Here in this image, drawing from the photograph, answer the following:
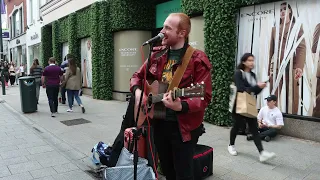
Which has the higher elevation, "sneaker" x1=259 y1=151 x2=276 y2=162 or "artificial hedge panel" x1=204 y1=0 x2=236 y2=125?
"artificial hedge panel" x1=204 y1=0 x2=236 y2=125

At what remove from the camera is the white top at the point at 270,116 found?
5.80 meters

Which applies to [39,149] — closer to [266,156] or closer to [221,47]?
[266,156]

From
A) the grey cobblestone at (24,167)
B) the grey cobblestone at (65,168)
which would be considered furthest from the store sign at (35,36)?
the grey cobblestone at (65,168)

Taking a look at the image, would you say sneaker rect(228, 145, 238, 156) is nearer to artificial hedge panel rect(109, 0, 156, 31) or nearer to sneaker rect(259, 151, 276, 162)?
sneaker rect(259, 151, 276, 162)

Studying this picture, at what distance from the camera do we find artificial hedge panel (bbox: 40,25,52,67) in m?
19.3

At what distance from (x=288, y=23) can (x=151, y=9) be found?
6553mm

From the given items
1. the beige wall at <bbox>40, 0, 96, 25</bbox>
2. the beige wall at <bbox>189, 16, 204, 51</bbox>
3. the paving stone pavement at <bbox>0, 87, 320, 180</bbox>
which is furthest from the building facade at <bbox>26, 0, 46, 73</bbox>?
the beige wall at <bbox>189, 16, 204, 51</bbox>

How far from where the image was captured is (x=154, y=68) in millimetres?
2602

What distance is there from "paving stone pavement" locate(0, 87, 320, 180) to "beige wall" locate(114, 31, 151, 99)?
142 inches

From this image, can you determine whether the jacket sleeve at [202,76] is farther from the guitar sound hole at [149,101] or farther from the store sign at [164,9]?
the store sign at [164,9]

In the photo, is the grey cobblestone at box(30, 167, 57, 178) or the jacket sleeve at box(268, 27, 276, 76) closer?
the grey cobblestone at box(30, 167, 57, 178)

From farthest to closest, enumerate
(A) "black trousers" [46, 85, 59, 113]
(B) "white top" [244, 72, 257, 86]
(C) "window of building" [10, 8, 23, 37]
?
1. (C) "window of building" [10, 8, 23, 37]
2. (A) "black trousers" [46, 85, 59, 113]
3. (B) "white top" [244, 72, 257, 86]

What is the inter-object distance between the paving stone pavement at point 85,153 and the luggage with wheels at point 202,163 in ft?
0.51

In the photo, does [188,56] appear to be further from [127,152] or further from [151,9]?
[151,9]
